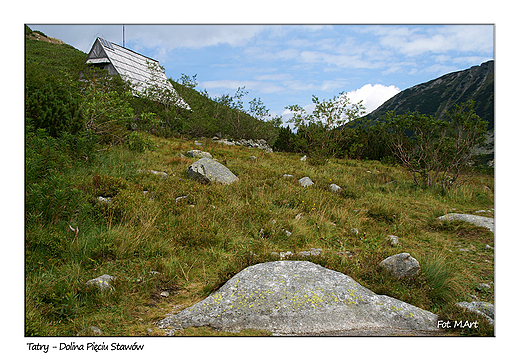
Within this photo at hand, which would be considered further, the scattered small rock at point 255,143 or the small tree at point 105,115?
the scattered small rock at point 255,143

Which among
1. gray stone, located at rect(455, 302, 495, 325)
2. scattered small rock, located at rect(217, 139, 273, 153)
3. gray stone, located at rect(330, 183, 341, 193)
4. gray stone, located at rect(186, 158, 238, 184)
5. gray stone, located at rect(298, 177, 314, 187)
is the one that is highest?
scattered small rock, located at rect(217, 139, 273, 153)

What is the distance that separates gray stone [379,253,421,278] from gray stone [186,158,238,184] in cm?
544

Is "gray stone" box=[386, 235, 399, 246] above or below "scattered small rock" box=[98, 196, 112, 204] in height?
below

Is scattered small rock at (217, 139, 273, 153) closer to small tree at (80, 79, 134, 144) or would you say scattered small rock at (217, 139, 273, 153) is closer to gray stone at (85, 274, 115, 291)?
small tree at (80, 79, 134, 144)

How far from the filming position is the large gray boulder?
2717 millimetres

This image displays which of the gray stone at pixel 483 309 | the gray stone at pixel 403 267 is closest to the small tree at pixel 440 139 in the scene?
the gray stone at pixel 403 267

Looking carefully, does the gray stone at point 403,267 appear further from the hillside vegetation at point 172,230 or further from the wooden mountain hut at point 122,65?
the wooden mountain hut at point 122,65

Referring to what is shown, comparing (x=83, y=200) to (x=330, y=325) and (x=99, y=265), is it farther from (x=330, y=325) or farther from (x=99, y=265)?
(x=330, y=325)

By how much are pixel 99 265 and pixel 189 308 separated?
1.61 metres

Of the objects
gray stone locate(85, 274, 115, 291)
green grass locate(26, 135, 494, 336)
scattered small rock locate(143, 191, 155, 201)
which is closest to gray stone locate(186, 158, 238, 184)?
green grass locate(26, 135, 494, 336)

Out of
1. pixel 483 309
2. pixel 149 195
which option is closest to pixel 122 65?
pixel 149 195

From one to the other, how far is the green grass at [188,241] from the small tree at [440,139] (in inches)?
93.0

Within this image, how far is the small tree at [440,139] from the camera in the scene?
10.2 m

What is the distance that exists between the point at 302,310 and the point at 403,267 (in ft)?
5.39
